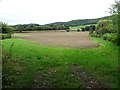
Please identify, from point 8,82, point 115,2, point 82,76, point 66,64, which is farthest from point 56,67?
point 115,2

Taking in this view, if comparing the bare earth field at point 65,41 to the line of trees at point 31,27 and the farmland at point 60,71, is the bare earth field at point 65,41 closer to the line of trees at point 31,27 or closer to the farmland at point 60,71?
the farmland at point 60,71

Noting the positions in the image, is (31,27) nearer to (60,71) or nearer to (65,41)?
(65,41)

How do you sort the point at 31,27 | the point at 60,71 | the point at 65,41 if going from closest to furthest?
the point at 60,71
the point at 65,41
the point at 31,27

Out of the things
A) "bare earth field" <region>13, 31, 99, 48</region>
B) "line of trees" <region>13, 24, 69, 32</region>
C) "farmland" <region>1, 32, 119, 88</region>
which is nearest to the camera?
"farmland" <region>1, 32, 119, 88</region>

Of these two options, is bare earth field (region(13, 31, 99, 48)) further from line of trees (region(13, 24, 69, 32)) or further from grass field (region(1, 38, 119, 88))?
line of trees (region(13, 24, 69, 32))

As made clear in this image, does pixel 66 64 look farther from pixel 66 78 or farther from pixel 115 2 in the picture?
pixel 115 2

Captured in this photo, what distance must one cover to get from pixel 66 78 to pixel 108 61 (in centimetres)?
405

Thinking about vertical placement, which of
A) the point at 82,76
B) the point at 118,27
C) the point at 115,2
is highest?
the point at 115,2

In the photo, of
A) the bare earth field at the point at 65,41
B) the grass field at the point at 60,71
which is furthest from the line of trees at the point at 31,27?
the grass field at the point at 60,71

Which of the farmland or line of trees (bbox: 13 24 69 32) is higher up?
line of trees (bbox: 13 24 69 32)

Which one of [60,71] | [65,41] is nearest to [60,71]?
[60,71]

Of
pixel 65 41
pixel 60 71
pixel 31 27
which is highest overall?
pixel 31 27

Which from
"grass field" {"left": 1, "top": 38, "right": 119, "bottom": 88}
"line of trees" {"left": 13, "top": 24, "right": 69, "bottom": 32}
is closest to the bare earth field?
"grass field" {"left": 1, "top": 38, "right": 119, "bottom": 88}

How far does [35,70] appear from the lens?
11.6 metres
